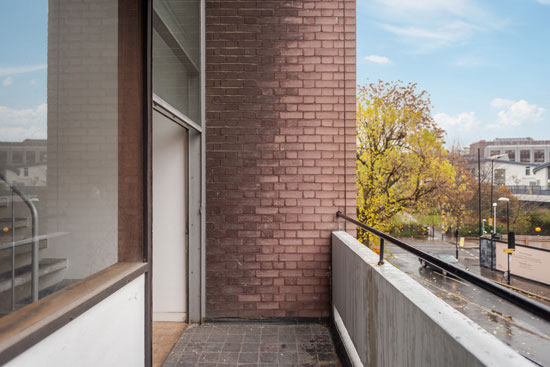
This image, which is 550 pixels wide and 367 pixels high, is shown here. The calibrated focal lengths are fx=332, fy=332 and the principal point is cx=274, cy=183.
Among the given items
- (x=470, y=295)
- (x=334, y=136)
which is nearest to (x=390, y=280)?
(x=334, y=136)

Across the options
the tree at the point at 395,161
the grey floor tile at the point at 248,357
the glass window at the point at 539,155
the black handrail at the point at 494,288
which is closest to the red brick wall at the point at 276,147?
the grey floor tile at the point at 248,357

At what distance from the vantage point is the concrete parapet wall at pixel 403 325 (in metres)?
0.89

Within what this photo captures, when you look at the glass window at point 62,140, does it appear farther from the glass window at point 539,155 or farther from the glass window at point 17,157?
the glass window at point 539,155

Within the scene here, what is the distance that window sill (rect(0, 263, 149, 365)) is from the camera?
97cm

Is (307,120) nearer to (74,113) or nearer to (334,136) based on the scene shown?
(334,136)

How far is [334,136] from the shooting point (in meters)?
3.39

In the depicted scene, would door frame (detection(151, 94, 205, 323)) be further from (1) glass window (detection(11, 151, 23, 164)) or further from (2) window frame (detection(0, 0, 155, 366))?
(1) glass window (detection(11, 151, 23, 164))

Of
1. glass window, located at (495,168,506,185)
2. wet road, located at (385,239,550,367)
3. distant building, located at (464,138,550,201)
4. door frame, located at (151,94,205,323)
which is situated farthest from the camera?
distant building, located at (464,138,550,201)

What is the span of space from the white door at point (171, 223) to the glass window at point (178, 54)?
1.46 feet

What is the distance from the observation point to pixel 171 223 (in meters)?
3.40

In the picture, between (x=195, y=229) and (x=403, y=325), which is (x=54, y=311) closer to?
(x=403, y=325)

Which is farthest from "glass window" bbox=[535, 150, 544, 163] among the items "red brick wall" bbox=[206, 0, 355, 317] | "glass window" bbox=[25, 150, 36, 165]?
"glass window" bbox=[25, 150, 36, 165]

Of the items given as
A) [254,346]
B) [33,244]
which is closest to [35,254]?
[33,244]

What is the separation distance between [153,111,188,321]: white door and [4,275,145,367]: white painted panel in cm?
156
